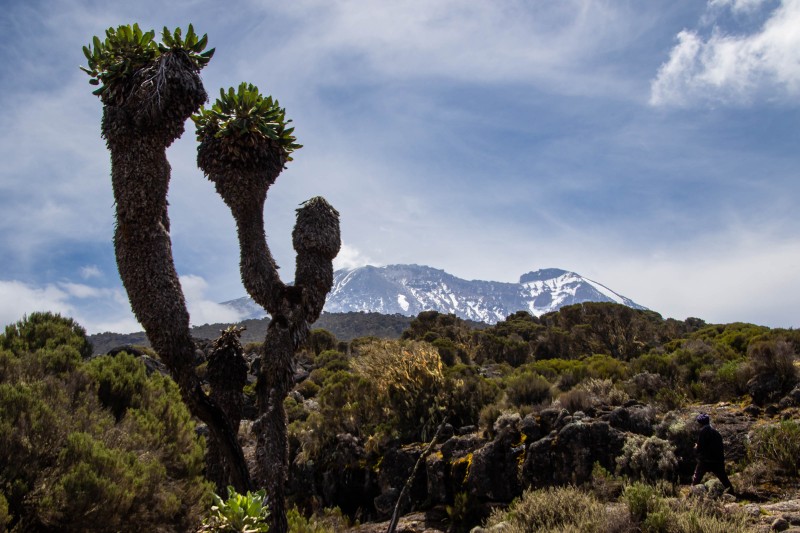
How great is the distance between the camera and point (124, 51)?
7895mm

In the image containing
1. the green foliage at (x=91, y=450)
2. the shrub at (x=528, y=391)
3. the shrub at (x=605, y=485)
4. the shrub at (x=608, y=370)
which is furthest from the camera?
the shrub at (x=608, y=370)

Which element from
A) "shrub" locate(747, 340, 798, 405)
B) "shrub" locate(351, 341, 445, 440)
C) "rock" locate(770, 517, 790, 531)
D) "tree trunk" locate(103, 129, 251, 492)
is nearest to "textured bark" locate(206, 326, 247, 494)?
"tree trunk" locate(103, 129, 251, 492)

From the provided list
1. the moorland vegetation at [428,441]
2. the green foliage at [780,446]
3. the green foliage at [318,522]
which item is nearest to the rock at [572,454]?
the moorland vegetation at [428,441]

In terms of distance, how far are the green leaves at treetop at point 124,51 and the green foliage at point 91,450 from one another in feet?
16.1

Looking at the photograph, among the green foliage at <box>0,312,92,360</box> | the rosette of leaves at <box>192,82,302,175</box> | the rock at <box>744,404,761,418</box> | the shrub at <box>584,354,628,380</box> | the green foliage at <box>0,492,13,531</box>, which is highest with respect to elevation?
the rosette of leaves at <box>192,82,302,175</box>

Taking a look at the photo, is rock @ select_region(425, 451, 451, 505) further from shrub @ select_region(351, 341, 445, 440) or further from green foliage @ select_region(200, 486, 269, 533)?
green foliage @ select_region(200, 486, 269, 533)

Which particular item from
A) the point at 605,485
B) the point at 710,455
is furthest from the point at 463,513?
the point at 710,455

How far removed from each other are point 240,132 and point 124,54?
6.76 feet

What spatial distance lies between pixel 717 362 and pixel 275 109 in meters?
13.7

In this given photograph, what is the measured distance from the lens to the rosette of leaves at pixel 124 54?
779cm

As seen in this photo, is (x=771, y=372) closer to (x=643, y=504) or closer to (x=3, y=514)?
(x=643, y=504)

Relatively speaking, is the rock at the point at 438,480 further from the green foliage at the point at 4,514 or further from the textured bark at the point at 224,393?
the green foliage at the point at 4,514

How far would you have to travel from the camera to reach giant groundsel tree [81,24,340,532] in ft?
25.0

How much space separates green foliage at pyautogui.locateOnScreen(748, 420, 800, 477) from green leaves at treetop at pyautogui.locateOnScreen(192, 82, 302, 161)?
9.98 m
